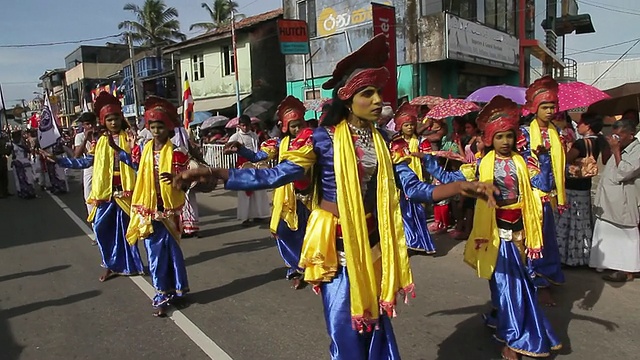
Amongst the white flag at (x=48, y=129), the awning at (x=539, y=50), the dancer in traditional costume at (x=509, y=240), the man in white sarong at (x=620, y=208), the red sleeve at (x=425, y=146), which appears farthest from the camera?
the awning at (x=539, y=50)

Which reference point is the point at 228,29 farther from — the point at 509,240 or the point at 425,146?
the point at 509,240

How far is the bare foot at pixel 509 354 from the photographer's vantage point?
3467 mm

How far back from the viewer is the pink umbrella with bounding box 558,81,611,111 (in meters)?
5.59

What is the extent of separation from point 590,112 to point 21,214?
1105cm

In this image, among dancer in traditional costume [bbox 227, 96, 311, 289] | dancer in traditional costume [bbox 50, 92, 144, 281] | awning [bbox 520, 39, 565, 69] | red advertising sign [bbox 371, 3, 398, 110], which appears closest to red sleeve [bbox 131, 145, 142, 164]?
dancer in traditional costume [bbox 50, 92, 144, 281]

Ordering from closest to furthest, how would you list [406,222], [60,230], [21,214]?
[406,222], [60,230], [21,214]

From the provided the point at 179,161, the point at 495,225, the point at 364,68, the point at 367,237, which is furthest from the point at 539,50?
the point at 367,237

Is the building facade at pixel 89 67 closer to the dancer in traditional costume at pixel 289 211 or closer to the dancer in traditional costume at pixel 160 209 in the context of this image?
the dancer in traditional costume at pixel 289 211

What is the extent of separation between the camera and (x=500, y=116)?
3.53 metres

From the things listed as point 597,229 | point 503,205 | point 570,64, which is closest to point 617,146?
point 597,229

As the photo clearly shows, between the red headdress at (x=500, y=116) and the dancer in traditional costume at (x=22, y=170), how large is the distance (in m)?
12.8

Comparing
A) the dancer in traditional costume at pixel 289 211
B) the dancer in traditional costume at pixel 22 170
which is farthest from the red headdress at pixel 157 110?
the dancer in traditional costume at pixel 22 170

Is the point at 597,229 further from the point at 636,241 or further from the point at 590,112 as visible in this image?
the point at 590,112

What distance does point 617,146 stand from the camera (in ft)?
16.5
